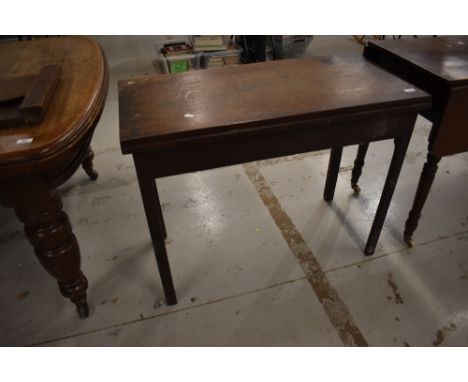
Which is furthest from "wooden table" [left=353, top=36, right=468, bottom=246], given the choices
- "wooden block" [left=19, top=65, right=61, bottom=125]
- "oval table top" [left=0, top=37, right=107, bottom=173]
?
"wooden block" [left=19, top=65, right=61, bottom=125]

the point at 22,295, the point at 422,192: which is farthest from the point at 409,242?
the point at 22,295

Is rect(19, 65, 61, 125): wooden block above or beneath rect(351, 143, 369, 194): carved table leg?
above

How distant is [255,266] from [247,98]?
74 centimetres

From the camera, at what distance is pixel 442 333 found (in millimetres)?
1198

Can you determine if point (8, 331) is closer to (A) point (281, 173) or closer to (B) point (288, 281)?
(B) point (288, 281)

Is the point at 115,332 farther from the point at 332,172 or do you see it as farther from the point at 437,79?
the point at 437,79

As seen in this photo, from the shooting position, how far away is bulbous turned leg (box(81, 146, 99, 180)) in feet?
6.17

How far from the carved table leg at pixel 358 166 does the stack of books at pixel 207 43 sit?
208 cm

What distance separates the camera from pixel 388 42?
1.38m

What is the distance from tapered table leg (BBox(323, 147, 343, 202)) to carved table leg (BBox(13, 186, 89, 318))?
119 centimetres

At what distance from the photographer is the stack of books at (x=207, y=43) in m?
3.16

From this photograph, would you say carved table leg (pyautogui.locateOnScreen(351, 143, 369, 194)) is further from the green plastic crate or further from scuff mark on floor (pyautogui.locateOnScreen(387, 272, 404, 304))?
the green plastic crate

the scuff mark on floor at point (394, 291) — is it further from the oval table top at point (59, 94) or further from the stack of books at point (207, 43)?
the stack of books at point (207, 43)

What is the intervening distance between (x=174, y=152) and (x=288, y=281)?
2.57ft
